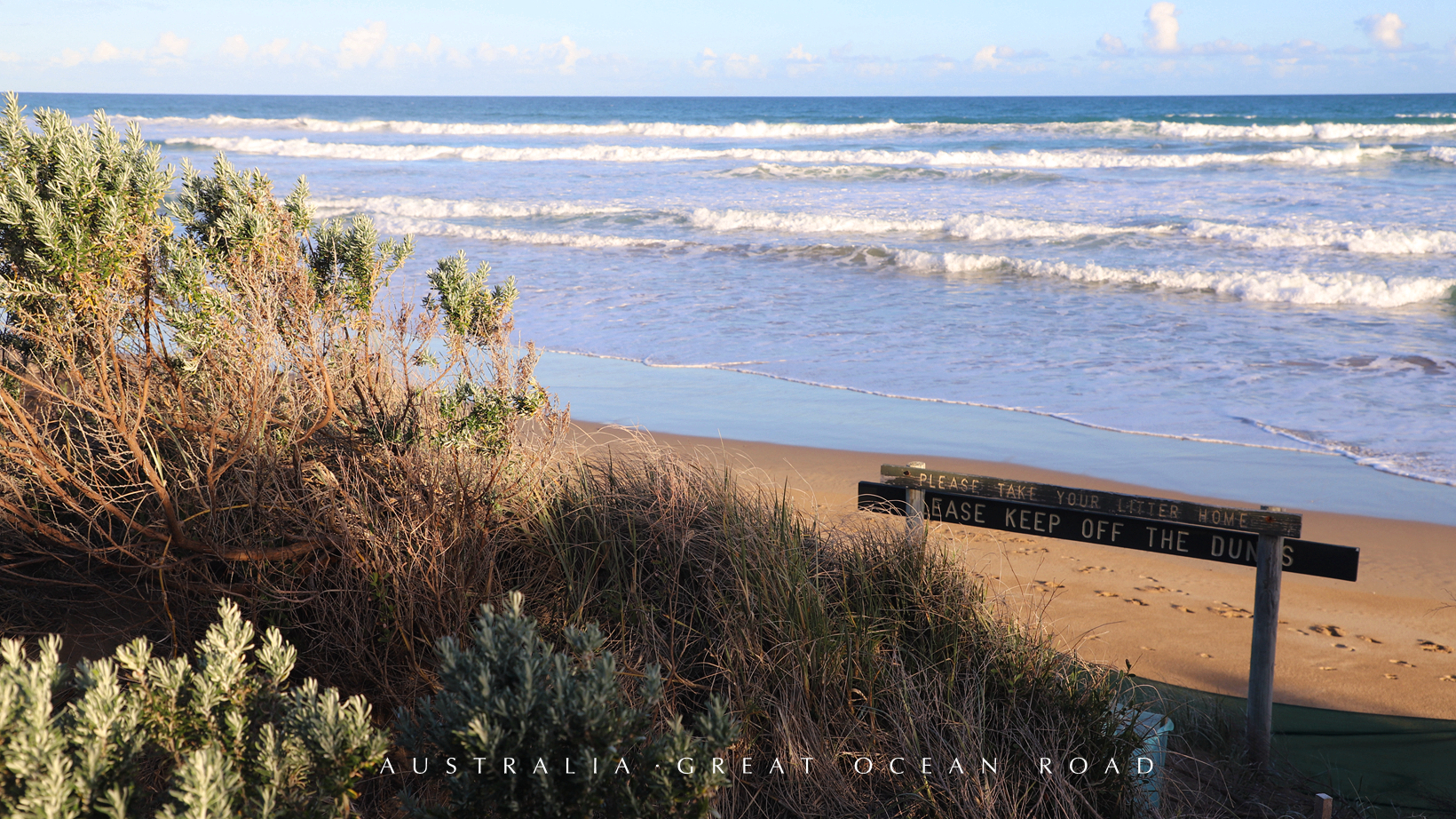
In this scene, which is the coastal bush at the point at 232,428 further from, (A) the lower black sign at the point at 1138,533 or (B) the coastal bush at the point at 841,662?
(A) the lower black sign at the point at 1138,533

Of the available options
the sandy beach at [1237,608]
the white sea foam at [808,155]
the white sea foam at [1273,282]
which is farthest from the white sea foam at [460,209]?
the sandy beach at [1237,608]

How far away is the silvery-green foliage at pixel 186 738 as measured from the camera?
1859mm

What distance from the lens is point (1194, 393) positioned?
363 inches

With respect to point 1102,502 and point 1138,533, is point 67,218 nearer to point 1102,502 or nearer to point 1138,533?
point 1102,502

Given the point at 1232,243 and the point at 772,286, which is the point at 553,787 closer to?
the point at 772,286

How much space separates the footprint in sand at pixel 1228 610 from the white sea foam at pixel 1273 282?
31.7 ft

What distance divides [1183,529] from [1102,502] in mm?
297

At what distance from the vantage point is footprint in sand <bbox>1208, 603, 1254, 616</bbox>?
525cm

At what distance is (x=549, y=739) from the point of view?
2082mm

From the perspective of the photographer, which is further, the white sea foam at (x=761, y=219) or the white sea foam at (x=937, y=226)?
the white sea foam at (x=761, y=219)

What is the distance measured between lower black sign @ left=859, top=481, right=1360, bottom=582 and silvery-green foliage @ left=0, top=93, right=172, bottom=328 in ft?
10.6

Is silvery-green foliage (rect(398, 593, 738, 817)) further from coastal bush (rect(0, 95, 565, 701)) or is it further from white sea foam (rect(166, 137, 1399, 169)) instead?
white sea foam (rect(166, 137, 1399, 169))

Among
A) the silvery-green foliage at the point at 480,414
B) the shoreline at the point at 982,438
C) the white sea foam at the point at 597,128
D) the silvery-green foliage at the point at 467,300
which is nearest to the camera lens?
the silvery-green foliage at the point at 480,414

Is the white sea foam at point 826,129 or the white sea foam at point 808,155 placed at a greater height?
the white sea foam at point 826,129
